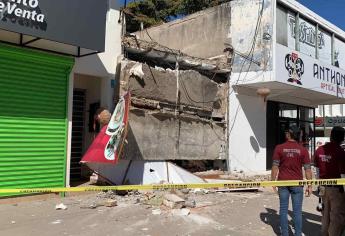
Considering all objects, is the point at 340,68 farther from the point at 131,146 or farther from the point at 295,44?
the point at 131,146

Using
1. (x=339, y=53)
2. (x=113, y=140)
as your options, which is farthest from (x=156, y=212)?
(x=339, y=53)

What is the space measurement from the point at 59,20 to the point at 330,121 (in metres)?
34.3

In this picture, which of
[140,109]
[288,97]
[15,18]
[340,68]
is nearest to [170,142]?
[140,109]

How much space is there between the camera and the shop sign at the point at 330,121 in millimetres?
38250

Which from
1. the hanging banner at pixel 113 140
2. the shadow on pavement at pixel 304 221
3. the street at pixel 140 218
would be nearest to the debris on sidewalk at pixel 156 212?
the street at pixel 140 218

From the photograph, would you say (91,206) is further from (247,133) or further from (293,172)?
(247,133)

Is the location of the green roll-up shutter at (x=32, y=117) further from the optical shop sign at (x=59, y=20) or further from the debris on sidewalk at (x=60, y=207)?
the debris on sidewalk at (x=60, y=207)

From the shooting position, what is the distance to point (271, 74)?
15.2 meters

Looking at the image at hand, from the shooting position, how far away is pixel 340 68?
67.5 feet

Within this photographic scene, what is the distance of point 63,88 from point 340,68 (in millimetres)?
14931

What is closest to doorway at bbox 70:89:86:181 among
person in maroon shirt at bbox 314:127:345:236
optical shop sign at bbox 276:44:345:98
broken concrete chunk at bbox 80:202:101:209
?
broken concrete chunk at bbox 80:202:101:209

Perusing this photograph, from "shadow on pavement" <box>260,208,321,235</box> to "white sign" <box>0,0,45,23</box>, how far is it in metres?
6.40

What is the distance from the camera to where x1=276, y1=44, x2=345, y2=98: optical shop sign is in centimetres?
1580

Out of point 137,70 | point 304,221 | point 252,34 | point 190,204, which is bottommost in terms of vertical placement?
point 304,221
